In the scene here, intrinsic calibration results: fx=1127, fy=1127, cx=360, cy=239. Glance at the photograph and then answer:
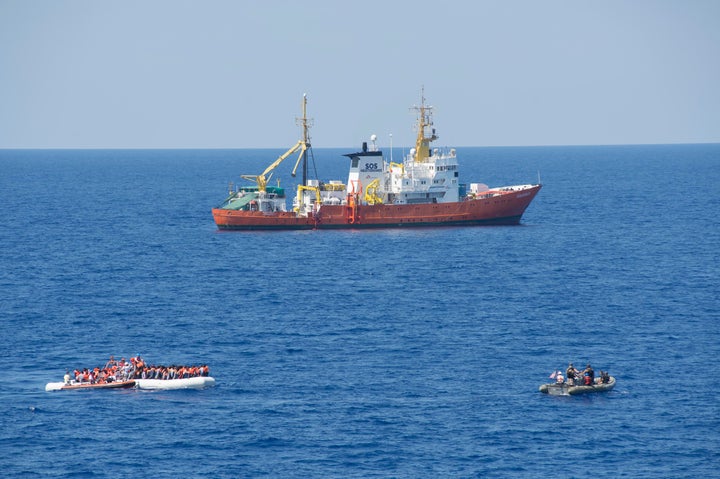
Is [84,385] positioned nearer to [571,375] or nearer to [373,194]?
[571,375]

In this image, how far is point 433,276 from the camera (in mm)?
124812

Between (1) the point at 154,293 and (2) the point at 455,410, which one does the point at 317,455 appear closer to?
(2) the point at 455,410

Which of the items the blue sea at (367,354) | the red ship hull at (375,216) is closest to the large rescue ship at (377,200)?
the red ship hull at (375,216)

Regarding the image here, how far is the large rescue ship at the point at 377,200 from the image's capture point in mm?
154875

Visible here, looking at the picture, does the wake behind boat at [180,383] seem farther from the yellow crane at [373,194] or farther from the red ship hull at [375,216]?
the yellow crane at [373,194]

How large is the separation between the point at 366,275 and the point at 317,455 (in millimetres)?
59429

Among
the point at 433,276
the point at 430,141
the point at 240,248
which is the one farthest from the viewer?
the point at 430,141

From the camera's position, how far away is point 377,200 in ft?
511

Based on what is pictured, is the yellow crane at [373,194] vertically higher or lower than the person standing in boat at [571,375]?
higher

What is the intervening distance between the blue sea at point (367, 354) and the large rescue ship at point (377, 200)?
5.96 metres

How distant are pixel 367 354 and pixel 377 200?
69338 mm

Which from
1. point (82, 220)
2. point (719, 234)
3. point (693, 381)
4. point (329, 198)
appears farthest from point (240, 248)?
point (693, 381)

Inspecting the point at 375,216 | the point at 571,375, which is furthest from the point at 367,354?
the point at 375,216

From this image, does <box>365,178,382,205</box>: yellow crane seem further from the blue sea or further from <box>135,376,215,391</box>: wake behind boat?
<box>135,376,215,391</box>: wake behind boat
